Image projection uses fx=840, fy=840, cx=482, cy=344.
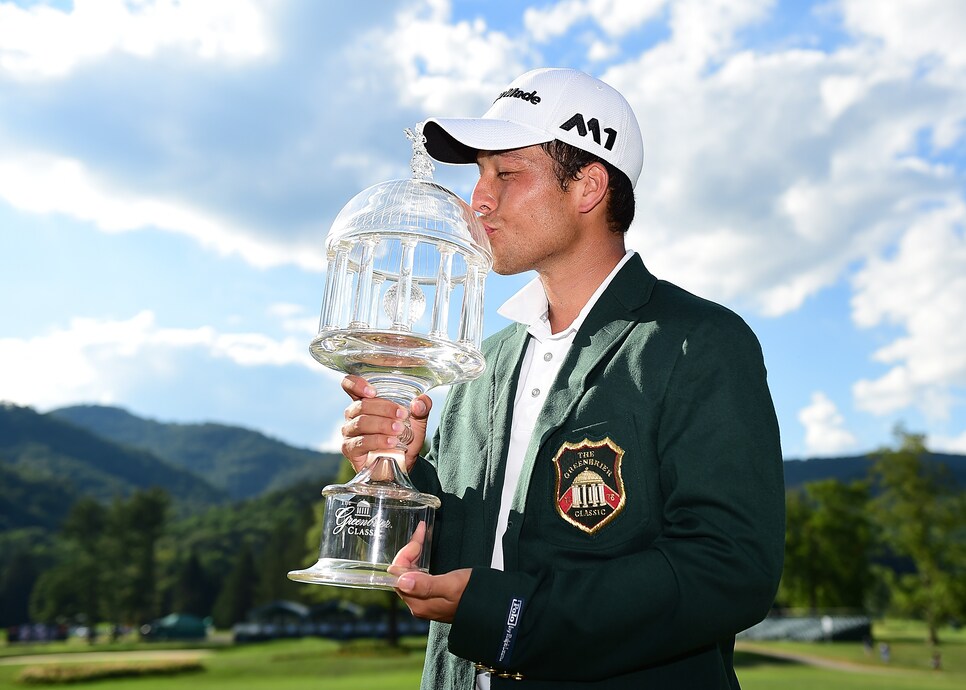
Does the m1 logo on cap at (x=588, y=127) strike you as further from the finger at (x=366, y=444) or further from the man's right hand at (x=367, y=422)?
the finger at (x=366, y=444)

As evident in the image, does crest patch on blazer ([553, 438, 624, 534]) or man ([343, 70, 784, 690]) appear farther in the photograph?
crest patch on blazer ([553, 438, 624, 534])

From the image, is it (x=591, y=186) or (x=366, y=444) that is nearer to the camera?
(x=366, y=444)

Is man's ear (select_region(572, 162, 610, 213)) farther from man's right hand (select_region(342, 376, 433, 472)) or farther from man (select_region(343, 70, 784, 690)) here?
man's right hand (select_region(342, 376, 433, 472))

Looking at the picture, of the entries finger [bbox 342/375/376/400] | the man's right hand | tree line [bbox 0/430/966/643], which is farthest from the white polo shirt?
tree line [bbox 0/430/966/643]

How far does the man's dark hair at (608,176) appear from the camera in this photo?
3127 mm

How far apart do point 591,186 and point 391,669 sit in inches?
1586

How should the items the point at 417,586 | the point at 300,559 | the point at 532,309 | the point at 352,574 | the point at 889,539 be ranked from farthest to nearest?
the point at 300,559
the point at 889,539
the point at 532,309
the point at 352,574
the point at 417,586

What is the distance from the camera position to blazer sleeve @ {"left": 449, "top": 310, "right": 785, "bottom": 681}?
220cm

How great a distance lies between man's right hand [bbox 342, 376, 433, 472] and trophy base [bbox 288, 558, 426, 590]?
1.22 feet

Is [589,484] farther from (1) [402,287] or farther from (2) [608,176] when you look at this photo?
(2) [608,176]

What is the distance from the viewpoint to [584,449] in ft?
8.71

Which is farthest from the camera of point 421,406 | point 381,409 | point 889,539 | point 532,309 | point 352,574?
point 889,539

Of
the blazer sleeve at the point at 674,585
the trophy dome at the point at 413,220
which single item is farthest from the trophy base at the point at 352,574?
the trophy dome at the point at 413,220

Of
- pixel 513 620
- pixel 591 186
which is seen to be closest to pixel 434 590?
pixel 513 620
